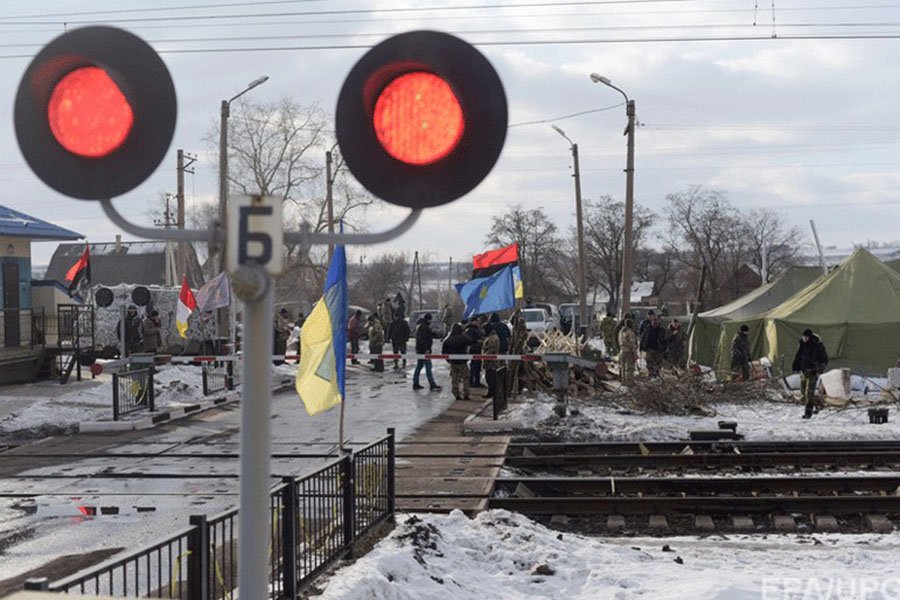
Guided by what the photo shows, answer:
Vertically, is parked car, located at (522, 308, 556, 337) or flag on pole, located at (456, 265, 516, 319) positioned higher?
flag on pole, located at (456, 265, 516, 319)

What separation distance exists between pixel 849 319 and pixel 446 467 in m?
15.4

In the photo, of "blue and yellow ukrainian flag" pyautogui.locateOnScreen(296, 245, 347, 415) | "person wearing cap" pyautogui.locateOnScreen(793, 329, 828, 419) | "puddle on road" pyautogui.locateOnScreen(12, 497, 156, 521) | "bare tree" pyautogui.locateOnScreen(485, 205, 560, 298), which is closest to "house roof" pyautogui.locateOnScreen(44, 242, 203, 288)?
"bare tree" pyautogui.locateOnScreen(485, 205, 560, 298)

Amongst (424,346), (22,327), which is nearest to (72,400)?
(22,327)

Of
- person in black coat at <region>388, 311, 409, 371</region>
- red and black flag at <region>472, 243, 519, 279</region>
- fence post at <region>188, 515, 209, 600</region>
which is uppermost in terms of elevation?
red and black flag at <region>472, 243, 519, 279</region>

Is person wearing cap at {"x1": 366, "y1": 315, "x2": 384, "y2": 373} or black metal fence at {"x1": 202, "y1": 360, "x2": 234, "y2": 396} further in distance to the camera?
person wearing cap at {"x1": 366, "y1": 315, "x2": 384, "y2": 373}

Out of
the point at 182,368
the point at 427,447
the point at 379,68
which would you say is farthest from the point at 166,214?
the point at 379,68

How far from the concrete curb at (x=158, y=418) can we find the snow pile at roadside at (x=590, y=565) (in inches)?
344

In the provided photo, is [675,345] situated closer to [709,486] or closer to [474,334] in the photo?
[474,334]

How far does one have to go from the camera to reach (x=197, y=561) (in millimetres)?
6117

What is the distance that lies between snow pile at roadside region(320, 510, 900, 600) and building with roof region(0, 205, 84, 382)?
2084 cm

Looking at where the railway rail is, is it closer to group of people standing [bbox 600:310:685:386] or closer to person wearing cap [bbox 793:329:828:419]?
person wearing cap [bbox 793:329:828:419]

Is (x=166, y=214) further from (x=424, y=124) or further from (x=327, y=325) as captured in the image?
(x=424, y=124)

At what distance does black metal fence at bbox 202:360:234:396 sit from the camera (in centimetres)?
2486

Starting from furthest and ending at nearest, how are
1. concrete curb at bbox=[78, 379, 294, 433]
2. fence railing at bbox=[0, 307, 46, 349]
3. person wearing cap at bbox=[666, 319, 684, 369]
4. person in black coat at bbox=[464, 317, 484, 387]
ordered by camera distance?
person wearing cap at bbox=[666, 319, 684, 369] < fence railing at bbox=[0, 307, 46, 349] < person in black coat at bbox=[464, 317, 484, 387] < concrete curb at bbox=[78, 379, 294, 433]
